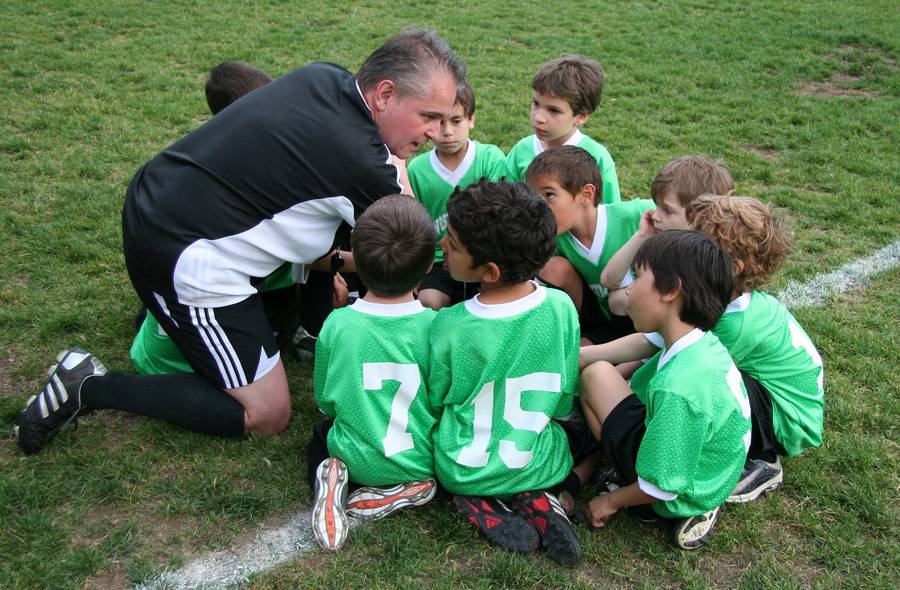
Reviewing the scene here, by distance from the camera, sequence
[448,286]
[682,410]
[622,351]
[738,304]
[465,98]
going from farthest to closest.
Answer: [448,286], [465,98], [622,351], [738,304], [682,410]

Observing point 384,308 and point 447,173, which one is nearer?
point 384,308

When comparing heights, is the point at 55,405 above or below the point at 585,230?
below

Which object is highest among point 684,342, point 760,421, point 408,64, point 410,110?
point 408,64

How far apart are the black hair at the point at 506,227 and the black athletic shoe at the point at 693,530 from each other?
1.06 m

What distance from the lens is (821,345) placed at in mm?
4031

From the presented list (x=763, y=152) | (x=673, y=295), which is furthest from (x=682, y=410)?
(x=763, y=152)

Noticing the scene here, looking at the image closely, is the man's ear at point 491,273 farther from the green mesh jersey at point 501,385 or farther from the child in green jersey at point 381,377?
the child in green jersey at point 381,377

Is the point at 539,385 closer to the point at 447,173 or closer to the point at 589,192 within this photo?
the point at 589,192

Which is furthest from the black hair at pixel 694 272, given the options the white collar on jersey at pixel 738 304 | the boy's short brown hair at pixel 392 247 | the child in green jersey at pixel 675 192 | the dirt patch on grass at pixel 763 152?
the dirt patch on grass at pixel 763 152

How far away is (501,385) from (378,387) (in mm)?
456

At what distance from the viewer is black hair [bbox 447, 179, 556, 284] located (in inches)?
110

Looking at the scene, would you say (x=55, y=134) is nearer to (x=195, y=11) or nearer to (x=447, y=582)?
(x=195, y=11)

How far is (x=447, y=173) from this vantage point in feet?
14.1

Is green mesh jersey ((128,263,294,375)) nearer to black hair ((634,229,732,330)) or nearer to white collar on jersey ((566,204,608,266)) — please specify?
white collar on jersey ((566,204,608,266))
